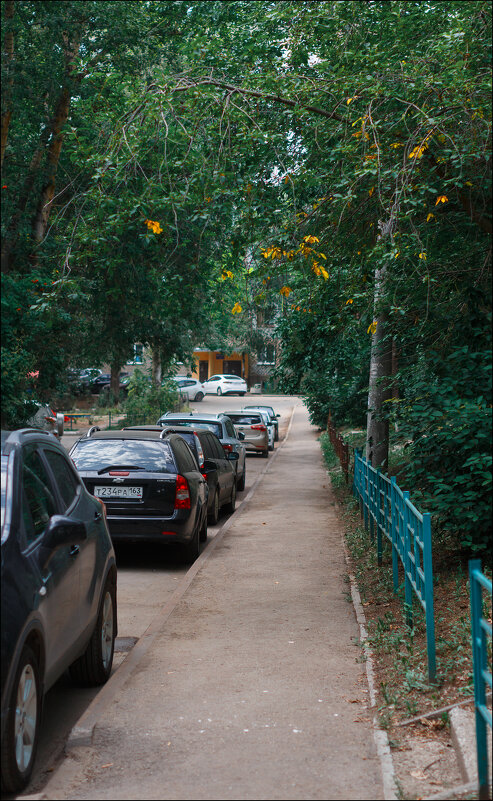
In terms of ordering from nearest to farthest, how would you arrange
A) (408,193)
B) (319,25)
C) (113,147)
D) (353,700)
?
(353,700), (408,193), (113,147), (319,25)

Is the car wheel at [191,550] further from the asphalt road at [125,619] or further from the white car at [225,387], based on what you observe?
the white car at [225,387]

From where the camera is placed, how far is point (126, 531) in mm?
10258

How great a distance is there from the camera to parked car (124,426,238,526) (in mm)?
13648

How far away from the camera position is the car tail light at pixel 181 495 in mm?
10305

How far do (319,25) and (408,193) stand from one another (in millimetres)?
3733

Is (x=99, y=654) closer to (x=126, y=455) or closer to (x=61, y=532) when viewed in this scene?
(x=61, y=532)

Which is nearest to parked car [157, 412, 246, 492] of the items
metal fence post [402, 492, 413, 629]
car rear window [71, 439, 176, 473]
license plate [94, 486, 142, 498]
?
car rear window [71, 439, 176, 473]

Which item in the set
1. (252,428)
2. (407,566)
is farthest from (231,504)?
(252,428)

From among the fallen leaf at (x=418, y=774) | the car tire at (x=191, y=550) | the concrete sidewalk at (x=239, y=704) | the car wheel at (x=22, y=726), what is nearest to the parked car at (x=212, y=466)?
the car tire at (x=191, y=550)

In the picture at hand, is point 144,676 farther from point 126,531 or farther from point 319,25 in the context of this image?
point 319,25

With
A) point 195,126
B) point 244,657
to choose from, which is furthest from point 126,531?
point 195,126

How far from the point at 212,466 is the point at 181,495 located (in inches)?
118

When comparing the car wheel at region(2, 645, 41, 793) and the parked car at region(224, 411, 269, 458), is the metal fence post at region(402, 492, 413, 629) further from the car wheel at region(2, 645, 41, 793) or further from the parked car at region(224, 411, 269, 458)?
the parked car at region(224, 411, 269, 458)

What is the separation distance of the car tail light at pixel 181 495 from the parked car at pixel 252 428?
21.2m
